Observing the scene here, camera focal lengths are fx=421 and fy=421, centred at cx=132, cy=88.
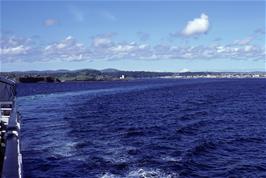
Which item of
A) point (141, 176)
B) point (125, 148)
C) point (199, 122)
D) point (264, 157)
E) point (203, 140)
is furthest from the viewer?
point (199, 122)

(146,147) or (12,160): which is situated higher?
(12,160)

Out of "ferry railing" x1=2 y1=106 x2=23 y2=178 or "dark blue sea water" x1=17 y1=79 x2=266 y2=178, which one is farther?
"dark blue sea water" x1=17 y1=79 x2=266 y2=178

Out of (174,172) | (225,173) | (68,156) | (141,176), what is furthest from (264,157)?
(68,156)

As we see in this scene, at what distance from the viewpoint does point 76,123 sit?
62.3 m

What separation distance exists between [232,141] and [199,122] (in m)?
15.4

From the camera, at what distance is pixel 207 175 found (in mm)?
31828

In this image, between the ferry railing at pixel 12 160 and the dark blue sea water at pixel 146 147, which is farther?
the dark blue sea water at pixel 146 147

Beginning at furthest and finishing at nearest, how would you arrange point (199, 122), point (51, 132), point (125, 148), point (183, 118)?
point (183, 118) → point (199, 122) → point (51, 132) → point (125, 148)

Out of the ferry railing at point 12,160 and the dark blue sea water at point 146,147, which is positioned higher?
the ferry railing at point 12,160

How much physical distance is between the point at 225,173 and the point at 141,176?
21.6ft

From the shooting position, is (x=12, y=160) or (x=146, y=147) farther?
(x=146, y=147)

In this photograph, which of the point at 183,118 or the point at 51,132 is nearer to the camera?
the point at 51,132

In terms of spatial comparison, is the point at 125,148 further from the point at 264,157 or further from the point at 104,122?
the point at 104,122

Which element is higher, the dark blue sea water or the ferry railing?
the ferry railing
